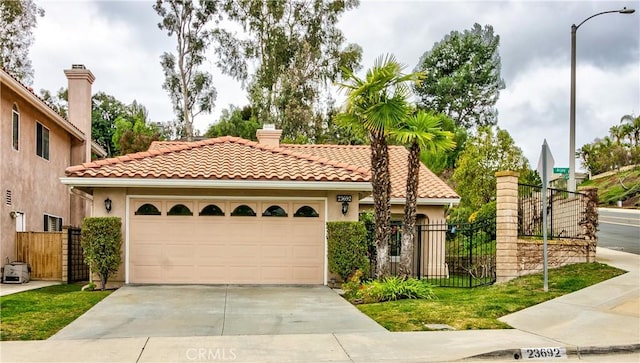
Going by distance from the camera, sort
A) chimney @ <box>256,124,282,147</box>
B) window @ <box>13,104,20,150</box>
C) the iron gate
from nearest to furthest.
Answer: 1. the iron gate
2. window @ <box>13,104,20,150</box>
3. chimney @ <box>256,124,282,147</box>

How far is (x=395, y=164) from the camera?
925 inches

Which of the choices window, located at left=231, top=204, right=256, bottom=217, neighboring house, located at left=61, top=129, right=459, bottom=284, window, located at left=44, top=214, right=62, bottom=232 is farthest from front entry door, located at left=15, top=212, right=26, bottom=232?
window, located at left=231, top=204, right=256, bottom=217

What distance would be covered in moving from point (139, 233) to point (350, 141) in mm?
25335

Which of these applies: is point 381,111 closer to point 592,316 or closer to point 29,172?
point 592,316

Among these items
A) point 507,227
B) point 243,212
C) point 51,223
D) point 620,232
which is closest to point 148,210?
point 243,212

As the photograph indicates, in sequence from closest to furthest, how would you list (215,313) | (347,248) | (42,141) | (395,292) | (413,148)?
(215,313) < (395,292) < (413,148) < (347,248) < (42,141)

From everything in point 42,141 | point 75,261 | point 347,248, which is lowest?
point 75,261

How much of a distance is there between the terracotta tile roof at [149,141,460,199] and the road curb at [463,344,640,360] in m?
11.2

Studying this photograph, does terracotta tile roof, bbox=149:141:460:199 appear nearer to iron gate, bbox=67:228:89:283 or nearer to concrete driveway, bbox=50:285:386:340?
iron gate, bbox=67:228:89:283

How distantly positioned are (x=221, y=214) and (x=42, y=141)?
863 cm

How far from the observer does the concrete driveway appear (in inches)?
400

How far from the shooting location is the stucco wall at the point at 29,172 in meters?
17.3

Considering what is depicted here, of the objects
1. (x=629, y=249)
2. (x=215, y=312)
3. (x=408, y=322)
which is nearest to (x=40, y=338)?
(x=215, y=312)

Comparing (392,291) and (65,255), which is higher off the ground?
(65,255)
